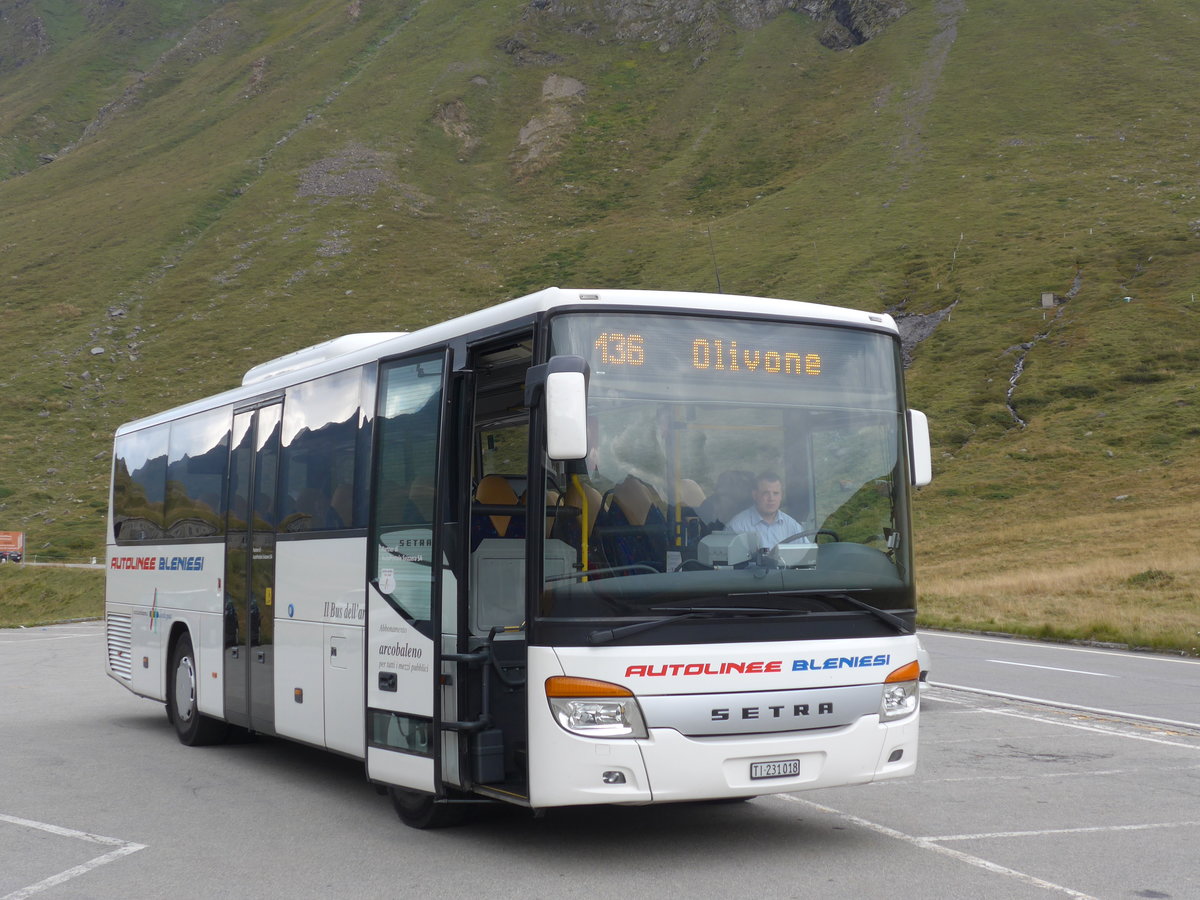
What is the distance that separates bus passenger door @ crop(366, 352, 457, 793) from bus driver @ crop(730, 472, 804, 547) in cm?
178

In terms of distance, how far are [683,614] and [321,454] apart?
12.1 ft

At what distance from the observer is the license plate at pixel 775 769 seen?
6.88 m

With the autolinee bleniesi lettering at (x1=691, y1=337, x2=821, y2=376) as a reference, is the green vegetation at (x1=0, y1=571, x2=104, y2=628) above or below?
below

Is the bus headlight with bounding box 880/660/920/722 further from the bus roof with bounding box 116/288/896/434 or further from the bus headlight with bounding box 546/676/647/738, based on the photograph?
the bus roof with bounding box 116/288/896/434

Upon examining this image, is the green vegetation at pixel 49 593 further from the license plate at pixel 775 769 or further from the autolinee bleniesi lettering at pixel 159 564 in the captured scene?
the license plate at pixel 775 769

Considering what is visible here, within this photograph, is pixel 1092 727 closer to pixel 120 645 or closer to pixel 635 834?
pixel 635 834

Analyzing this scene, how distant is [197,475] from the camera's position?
12102mm

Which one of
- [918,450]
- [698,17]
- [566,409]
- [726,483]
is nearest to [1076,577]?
[918,450]

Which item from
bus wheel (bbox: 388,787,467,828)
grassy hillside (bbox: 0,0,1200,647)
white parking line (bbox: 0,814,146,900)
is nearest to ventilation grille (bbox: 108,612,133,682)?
white parking line (bbox: 0,814,146,900)

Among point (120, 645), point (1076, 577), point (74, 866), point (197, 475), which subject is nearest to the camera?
point (74, 866)

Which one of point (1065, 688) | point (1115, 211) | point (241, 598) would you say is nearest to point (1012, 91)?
point (1115, 211)

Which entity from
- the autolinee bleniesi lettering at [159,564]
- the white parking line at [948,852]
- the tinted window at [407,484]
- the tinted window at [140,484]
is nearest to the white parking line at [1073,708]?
the white parking line at [948,852]

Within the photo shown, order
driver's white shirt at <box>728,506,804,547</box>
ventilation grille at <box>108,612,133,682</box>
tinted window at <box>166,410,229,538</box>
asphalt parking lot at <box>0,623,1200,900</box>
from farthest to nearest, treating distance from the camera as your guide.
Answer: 1. ventilation grille at <box>108,612,133,682</box>
2. tinted window at <box>166,410,229,538</box>
3. driver's white shirt at <box>728,506,804,547</box>
4. asphalt parking lot at <box>0,623,1200,900</box>

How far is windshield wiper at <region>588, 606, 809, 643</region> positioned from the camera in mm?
6695
